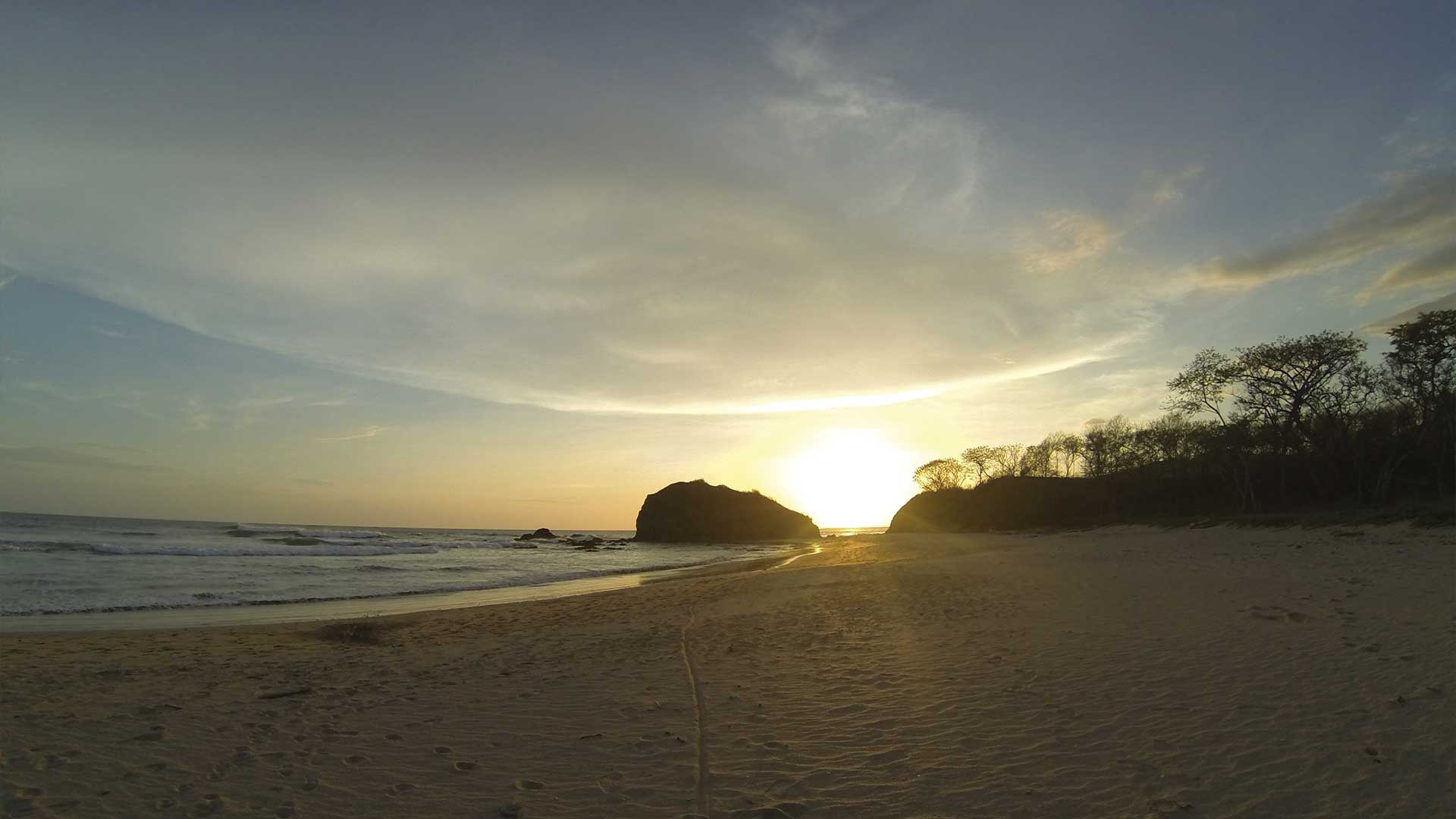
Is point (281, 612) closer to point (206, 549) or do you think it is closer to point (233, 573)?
point (233, 573)

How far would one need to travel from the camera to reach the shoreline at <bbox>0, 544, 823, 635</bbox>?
14859 millimetres

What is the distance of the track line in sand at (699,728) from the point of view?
533 centimetres

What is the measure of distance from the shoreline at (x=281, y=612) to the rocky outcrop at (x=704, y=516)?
8675 cm

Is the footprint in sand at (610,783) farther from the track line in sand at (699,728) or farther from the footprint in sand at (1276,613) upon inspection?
the footprint in sand at (1276,613)

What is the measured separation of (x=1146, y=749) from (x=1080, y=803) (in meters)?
1.45

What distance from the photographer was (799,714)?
755 centimetres

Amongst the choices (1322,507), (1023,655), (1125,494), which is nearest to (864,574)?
(1023,655)

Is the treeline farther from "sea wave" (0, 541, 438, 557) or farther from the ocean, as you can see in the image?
"sea wave" (0, 541, 438, 557)

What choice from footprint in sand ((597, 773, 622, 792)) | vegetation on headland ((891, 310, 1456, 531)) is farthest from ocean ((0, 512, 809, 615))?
vegetation on headland ((891, 310, 1456, 531))

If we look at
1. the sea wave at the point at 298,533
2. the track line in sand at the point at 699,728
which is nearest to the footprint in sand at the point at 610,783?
the track line in sand at the point at 699,728

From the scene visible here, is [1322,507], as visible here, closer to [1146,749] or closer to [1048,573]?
[1048,573]

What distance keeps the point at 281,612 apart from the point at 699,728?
53.1 feet

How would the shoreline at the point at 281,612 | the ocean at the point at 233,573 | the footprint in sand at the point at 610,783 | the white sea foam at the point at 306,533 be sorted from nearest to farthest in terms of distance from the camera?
1. the footprint in sand at the point at 610,783
2. the shoreline at the point at 281,612
3. the ocean at the point at 233,573
4. the white sea foam at the point at 306,533

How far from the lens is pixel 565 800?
5.35 meters
